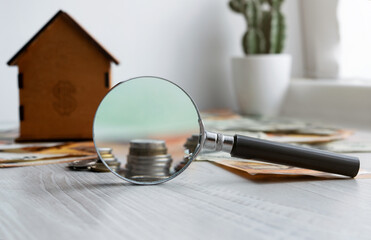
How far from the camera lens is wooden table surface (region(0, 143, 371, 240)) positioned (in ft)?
1.51

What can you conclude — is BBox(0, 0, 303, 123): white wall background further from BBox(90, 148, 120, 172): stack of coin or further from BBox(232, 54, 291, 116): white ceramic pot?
BBox(90, 148, 120, 172): stack of coin

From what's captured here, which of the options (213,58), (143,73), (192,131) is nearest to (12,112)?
(143,73)

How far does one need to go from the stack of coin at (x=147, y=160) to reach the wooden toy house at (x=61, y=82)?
0.89ft

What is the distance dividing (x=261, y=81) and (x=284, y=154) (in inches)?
39.0

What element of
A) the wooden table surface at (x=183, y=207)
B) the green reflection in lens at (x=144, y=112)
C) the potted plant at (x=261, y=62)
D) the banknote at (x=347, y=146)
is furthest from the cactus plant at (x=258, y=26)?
the wooden table surface at (x=183, y=207)

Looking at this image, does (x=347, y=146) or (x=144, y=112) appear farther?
(x=347, y=146)

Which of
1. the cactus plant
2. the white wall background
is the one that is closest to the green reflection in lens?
the white wall background

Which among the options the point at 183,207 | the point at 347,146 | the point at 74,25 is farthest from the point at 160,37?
the point at 183,207

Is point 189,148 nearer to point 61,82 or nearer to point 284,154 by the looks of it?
point 284,154

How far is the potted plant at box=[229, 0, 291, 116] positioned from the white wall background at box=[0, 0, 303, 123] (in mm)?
150

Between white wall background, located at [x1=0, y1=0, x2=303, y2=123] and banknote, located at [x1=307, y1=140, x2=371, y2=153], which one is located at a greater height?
white wall background, located at [x1=0, y1=0, x2=303, y2=123]

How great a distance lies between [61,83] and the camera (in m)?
0.99

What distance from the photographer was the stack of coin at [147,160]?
68 cm

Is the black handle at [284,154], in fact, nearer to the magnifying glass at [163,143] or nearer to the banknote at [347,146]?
the magnifying glass at [163,143]
